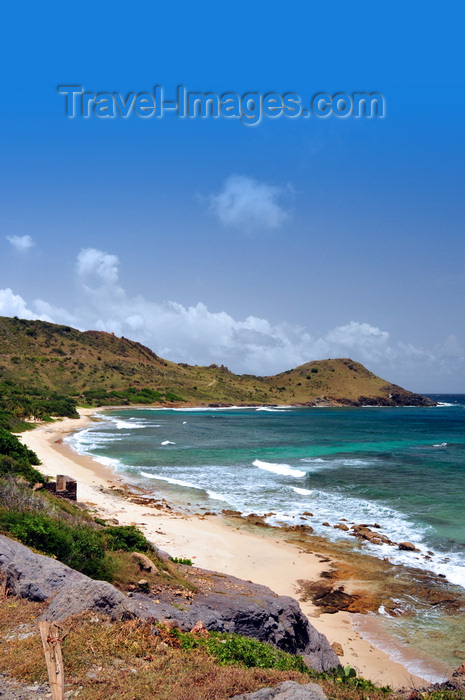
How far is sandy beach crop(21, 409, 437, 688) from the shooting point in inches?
461

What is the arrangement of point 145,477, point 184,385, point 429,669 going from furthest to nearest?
point 184,385 < point 145,477 < point 429,669

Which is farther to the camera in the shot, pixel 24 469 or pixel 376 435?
pixel 376 435

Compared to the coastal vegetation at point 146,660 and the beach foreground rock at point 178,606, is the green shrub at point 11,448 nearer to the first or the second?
the coastal vegetation at point 146,660

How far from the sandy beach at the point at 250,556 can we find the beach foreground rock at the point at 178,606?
153 cm

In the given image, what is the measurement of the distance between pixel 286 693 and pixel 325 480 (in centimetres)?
3000

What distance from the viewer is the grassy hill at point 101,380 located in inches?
4434

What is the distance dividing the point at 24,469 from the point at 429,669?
57.5 feet

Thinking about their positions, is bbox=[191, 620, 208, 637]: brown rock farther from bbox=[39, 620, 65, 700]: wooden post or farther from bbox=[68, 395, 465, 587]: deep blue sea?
bbox=[68, 395, 465, 587]: deep blue sea

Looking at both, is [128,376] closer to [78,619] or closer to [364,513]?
[364,513]

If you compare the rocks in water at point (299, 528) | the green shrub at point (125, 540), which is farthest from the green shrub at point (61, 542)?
the rocks in water at point (299, 528)

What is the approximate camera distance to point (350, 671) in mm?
8758

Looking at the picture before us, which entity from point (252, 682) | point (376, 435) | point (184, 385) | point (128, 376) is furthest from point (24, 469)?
point (184, 385)

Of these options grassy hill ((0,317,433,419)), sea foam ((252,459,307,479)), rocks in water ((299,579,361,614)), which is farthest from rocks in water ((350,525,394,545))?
grassy hill ((0,317,433,419))

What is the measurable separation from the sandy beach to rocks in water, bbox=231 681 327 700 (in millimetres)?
5675
